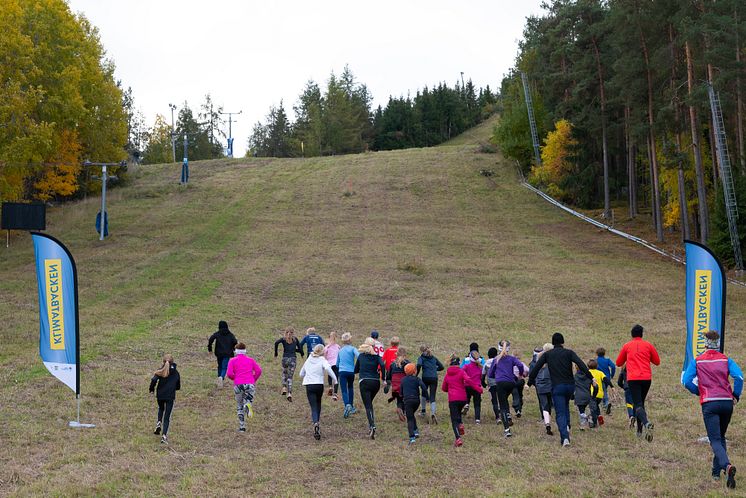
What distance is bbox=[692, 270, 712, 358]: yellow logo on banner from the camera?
13359 mm

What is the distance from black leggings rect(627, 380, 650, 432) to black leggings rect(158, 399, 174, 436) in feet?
27.7

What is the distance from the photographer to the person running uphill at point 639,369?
1261 centimetres

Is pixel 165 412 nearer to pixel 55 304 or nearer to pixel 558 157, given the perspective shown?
pixel 55 304

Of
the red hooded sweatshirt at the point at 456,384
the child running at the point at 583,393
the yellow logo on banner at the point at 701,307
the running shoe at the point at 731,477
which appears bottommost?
the running shoe at the point at 731,477

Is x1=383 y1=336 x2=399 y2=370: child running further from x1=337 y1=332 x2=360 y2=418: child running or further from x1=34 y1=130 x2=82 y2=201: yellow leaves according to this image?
x1=34 y1=130 x2=82 y2=201: yellow leaves

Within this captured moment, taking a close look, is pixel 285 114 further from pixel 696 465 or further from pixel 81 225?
pixel 696 465

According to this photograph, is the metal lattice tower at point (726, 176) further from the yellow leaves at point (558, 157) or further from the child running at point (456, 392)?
the child running at point (456, 392)

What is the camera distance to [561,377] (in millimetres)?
12500

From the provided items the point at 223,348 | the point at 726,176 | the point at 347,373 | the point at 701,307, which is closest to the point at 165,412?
the point at 347,373

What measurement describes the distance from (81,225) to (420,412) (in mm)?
41245

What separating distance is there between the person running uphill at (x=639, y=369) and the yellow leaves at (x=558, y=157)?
46281mm

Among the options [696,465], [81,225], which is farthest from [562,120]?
[696,465]

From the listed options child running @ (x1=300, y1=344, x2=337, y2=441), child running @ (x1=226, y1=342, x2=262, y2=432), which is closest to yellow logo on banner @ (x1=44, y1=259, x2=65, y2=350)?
child running @ (x1=226, y1=342, x2=262, y2=432)

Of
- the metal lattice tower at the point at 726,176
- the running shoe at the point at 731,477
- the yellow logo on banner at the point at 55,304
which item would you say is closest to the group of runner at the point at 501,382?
the running shoe at the point at 731,477
